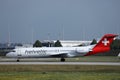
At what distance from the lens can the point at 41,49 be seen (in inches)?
2719

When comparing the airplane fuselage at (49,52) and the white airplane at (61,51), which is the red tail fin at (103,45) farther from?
the airplane fuselage at (49,52)

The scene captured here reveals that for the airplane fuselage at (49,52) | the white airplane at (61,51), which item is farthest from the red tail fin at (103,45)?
the airplane fuselage at (49,52)

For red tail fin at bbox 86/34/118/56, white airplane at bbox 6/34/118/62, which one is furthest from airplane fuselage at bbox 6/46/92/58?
red tail fin at bbox 86/34/118/56

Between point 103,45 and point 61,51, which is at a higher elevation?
point 103,45

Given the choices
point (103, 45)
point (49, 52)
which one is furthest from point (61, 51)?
point (103, 45)

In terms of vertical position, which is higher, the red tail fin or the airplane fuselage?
the red tail fin

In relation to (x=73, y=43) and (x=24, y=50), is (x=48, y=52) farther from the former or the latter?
(x=73, y=43)

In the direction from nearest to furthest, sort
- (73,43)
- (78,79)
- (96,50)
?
(78,79), (96,50), (73,43)

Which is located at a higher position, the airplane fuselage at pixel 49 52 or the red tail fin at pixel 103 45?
the red tail fin at pixel 103 45

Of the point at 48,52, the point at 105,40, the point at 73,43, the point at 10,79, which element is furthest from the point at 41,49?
the point at 73,43

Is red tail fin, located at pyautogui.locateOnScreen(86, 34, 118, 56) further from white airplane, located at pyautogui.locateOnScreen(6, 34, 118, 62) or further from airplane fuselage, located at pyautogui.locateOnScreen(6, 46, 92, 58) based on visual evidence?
airplane fuselage, located at pyautogui.locateOnScreen(6, 46, 92, 58)

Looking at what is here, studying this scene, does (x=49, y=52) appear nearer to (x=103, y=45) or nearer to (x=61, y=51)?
(x=61, y=51)

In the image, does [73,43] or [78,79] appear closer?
[78,79]

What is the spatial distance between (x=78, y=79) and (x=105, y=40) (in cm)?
4425
